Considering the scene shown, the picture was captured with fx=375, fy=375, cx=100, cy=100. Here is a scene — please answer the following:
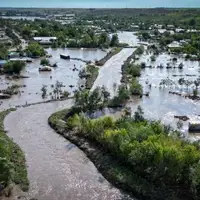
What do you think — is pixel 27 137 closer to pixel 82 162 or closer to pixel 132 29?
pixel 82 162

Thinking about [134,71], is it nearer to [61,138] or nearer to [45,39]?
[61,138]

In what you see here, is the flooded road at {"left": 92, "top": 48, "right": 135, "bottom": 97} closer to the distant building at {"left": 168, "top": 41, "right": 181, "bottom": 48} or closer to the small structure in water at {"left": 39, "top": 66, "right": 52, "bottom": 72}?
the small structure in water at {"left": 39, "top": 66, "right": 52, "bottom": 72}

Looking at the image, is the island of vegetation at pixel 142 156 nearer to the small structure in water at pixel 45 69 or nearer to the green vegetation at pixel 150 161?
the green vegetation at pixel 150 161

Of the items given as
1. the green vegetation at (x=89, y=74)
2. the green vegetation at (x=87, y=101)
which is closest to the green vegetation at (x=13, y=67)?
the green vegetation at (x=89, y=74)

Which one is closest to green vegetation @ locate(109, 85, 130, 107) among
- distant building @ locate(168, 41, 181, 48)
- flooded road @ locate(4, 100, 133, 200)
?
flooded road @ locate(4, 100, 133, 200)

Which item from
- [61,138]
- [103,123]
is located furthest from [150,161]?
[61,138]

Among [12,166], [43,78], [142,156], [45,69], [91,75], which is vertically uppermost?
[142,156]
